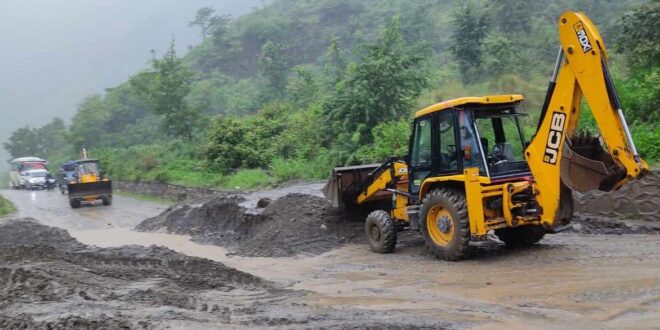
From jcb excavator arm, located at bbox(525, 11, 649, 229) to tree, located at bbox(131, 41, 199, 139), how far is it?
2938 centimetres

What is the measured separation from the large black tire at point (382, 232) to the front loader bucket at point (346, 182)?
1.30 meters

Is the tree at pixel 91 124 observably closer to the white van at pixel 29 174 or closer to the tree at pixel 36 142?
the white van at pixel 29 174

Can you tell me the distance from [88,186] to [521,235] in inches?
882

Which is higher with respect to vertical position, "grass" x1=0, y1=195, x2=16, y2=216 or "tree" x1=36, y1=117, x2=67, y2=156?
"tree" x1=36, y1=117, x2=67, y2=156

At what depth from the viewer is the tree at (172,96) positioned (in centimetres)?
3462

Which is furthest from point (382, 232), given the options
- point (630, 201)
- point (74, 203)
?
point (74, 203)

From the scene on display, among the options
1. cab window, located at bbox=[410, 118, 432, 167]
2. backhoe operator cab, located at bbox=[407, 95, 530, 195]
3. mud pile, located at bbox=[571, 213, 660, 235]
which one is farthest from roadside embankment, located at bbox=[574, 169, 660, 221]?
cab window, located at bbox=[410, 118, 432, 167]

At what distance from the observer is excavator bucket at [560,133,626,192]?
24.3 ft

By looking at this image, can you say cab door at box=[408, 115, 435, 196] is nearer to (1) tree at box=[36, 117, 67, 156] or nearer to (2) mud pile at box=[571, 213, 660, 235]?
(2) mud pile at box=[571, 213, 660, 235]

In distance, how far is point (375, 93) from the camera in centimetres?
2116

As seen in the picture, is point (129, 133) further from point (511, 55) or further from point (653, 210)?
point (653, 210)

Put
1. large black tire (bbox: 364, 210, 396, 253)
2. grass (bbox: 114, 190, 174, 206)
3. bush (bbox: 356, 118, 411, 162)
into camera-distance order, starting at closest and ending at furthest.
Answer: large black tire (bbox: 364, 210, 396, 253), bush (bbox: 356, 118, 411, 162), grass (bbox: 114, 190, 174, 206)

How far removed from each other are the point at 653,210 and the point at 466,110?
4.08 metres

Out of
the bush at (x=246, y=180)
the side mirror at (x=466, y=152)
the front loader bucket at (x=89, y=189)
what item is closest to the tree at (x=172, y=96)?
the front loader bucket at (x=89, y=189)
